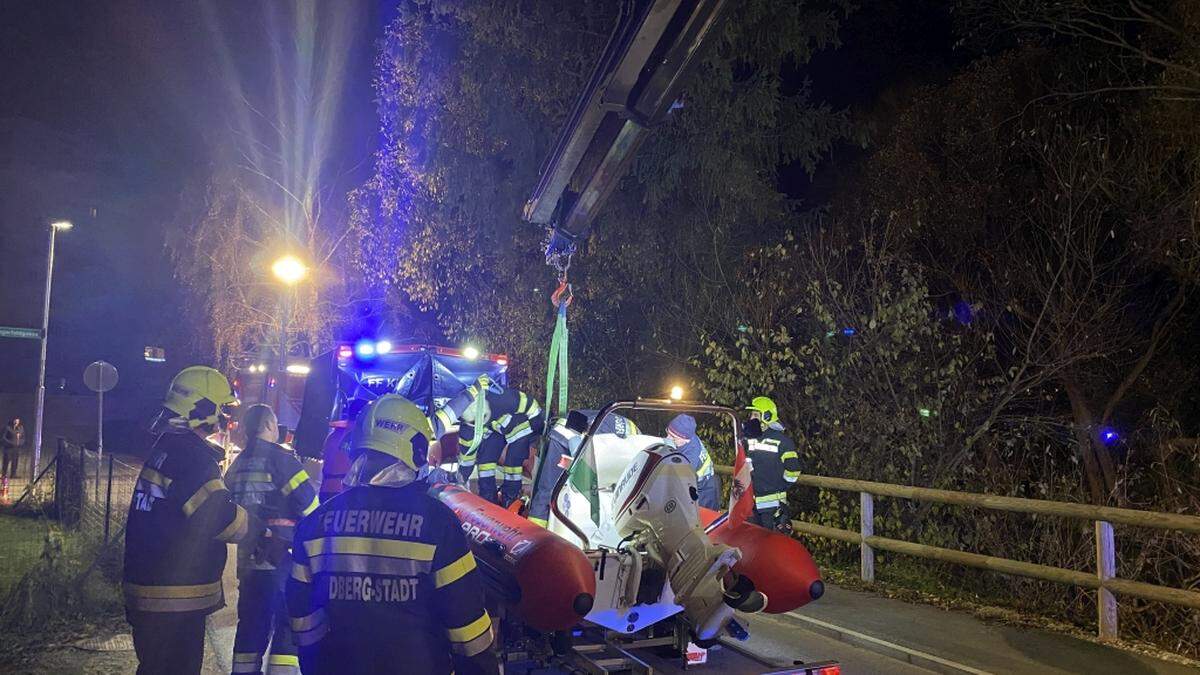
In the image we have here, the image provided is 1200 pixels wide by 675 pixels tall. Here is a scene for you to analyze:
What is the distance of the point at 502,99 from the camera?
1552 centimetres

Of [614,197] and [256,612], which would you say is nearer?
[256,612]

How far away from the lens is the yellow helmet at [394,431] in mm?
3529

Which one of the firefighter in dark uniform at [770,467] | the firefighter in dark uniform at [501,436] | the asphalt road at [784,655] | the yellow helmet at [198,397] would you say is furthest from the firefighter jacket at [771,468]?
the yellow helmet at [198,397]

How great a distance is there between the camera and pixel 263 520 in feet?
18.6

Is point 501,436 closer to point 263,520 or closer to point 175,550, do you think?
point 263,520

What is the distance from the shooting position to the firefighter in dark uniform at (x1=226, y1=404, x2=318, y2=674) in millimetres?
5641

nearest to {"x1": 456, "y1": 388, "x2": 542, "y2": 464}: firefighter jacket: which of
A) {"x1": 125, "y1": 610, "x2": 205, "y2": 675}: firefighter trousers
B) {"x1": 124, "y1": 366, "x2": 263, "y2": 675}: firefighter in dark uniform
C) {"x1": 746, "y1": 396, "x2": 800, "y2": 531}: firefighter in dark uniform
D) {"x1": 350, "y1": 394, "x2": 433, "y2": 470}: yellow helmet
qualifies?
{"x1": 746, "y1": 396, "x2": 800, "y2": 531}: firefighter in dark uniform

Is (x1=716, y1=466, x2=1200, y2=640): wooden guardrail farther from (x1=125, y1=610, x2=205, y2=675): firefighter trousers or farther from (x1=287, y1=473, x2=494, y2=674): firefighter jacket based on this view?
(x1=125, y1=610, x2=205, y2=675): firefighter trousers

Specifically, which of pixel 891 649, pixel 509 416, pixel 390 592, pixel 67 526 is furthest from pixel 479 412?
pixel 67 526

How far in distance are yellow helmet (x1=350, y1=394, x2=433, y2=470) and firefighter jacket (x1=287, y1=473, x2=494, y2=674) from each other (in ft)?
0.54

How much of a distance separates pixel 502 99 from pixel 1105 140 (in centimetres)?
922

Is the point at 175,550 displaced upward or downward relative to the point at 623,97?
downward

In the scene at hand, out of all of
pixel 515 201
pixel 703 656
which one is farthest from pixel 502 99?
pixel 703 656

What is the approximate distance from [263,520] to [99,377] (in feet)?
34.6
